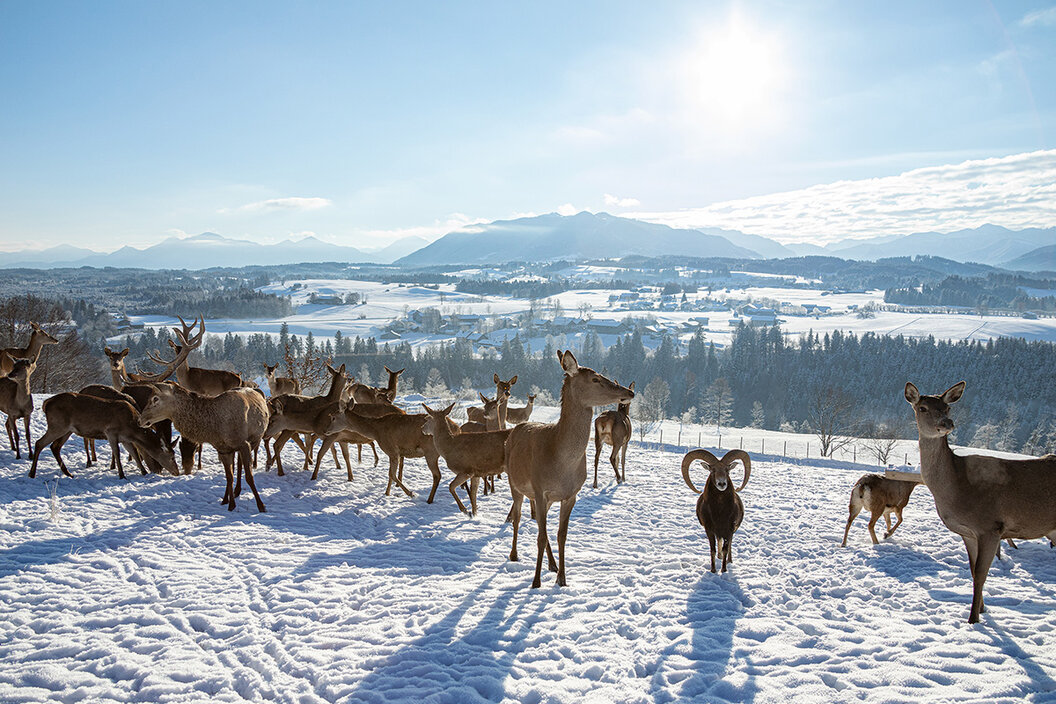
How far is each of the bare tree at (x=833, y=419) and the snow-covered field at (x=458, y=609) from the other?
36528 mm

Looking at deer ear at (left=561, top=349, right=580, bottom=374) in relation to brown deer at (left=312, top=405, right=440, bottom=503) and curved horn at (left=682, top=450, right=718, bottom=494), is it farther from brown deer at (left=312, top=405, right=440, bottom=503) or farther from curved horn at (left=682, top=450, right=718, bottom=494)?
brown deer at (left=312, top=405, right=440, bottom=503)

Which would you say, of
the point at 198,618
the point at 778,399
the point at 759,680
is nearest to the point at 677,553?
the point at 759,680

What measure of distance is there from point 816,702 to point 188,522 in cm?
953

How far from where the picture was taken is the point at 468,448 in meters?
10.2

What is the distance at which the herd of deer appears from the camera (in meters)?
6.40

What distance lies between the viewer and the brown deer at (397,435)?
37.2 feet

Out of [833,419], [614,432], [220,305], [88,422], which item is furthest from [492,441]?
[220,305]

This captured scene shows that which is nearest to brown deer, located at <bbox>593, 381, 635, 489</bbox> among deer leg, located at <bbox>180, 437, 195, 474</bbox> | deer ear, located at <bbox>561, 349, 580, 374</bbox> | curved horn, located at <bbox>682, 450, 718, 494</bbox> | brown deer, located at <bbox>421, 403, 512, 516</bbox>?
brown deer, located at <bbox>421, 403, 512, 516</bbox>

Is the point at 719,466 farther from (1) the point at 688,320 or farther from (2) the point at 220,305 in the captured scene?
(1) the point at 688,320

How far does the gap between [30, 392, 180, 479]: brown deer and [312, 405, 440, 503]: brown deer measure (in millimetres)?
3785

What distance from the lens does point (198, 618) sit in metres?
5.87

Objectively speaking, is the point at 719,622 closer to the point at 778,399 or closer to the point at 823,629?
the point at 823,629

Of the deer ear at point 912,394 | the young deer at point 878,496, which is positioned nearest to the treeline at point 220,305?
the young deer at point 878,496

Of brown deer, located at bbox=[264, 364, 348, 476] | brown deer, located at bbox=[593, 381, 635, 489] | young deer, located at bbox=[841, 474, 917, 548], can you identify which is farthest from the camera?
brown deer, located at bbox=[593, 381, 635, 489]
